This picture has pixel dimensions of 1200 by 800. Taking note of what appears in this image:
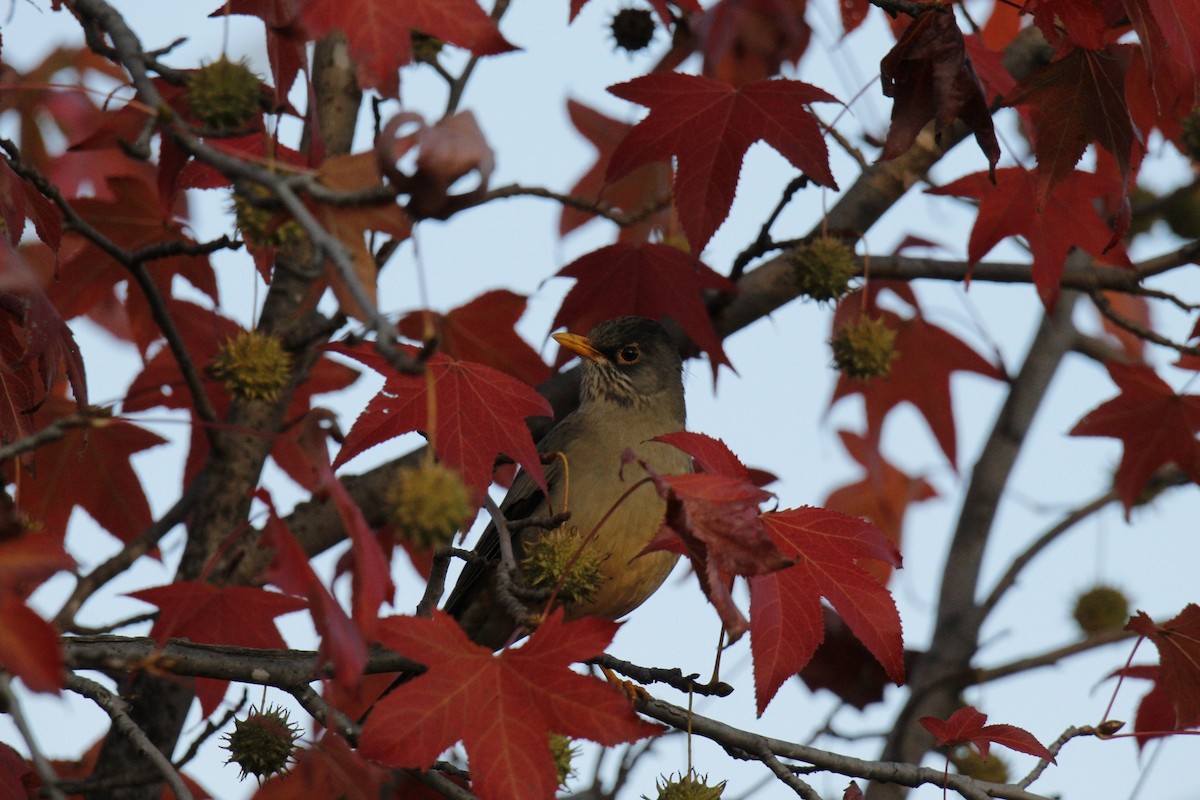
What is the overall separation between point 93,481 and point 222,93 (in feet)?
8.80

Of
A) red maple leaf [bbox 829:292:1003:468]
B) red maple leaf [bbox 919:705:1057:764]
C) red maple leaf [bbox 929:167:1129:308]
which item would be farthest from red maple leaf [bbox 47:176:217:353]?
red maple leaf [bbox 829:292:1003:468]

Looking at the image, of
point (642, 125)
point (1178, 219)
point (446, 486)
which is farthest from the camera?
point (1178, 219)

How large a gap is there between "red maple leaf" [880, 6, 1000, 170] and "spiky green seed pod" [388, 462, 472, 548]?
6.09 ft

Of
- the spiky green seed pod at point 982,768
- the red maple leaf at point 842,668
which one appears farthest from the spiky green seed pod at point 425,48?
the spiky green seed pod at point 982,768

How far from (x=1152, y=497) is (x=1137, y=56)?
3.16 meters

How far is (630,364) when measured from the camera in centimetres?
628

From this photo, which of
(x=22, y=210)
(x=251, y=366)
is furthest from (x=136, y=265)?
(x=251, y=366)

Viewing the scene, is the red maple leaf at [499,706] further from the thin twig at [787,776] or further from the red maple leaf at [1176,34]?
the red maple leaf at [1176,34]

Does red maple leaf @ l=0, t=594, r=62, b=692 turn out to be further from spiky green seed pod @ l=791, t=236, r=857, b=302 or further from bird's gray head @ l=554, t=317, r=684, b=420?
bird's gray head @ l=554, t=317, r=684, b=420

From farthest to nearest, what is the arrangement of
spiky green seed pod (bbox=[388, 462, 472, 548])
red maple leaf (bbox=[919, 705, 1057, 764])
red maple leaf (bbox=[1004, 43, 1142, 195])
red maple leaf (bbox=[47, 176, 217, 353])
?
red maple leaf (bbox=[47, 176, 217, 353])
red maple leaf (bbox=[1004, 43, 1142, 195])
red maple leaf (bbox=[919, 705, 1057, 764])
spiky green seed pod (bbox=[388, 462, 472, 548])

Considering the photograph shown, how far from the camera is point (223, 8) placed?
3.67 m

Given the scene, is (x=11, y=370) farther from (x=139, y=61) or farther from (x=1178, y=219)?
(x=1178, y=219)

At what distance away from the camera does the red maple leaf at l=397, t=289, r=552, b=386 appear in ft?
16.4

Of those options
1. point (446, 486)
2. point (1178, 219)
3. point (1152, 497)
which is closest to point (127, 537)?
point (446, 486)
